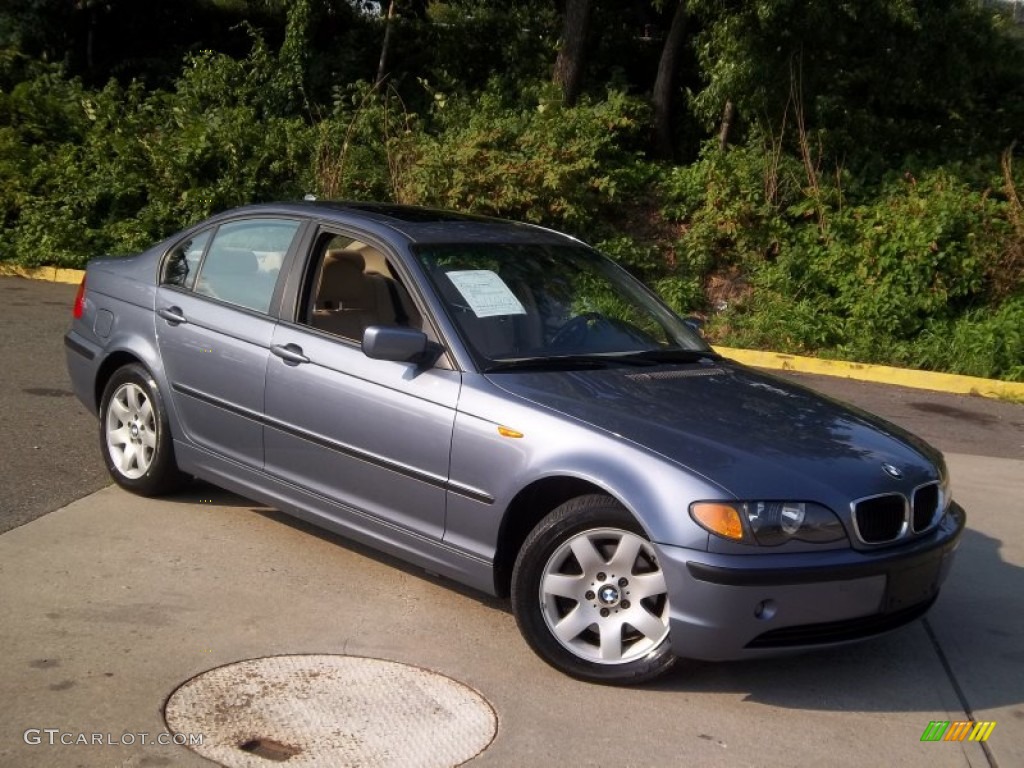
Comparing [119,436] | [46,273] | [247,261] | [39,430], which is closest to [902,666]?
[247,261]

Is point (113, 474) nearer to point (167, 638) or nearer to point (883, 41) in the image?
point (167, 638)

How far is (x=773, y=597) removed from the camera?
4094 millimetres

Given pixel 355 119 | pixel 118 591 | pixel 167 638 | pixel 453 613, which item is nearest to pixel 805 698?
pixel 453 613

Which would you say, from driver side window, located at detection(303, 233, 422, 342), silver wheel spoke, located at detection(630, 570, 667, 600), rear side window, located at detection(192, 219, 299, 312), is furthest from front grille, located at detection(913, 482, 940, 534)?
rear side window, located at detection(192, 219, 299, 312)

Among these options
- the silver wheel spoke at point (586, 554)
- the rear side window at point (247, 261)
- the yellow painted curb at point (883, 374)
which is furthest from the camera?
the yellow painted curb at point (883, 374)

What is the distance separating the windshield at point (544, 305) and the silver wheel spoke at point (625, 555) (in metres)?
0.95

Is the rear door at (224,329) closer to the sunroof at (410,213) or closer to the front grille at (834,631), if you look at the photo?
the sunroof at (410,213)

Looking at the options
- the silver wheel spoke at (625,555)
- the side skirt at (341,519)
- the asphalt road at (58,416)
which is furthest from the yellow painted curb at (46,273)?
the silver wheel spoke at (625,555)

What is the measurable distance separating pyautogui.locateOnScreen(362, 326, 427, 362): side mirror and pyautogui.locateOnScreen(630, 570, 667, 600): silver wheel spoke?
126cm

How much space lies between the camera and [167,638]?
15.2 ft

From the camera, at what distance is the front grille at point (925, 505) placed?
14.9 ft

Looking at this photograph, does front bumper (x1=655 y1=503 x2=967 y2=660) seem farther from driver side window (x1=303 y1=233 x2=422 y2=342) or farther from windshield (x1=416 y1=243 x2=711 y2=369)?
driver side window (x1=303 y1=233 x2=422 y2=342)

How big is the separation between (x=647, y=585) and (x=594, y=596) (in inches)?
8.3

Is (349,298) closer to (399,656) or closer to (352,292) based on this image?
(352,292)
